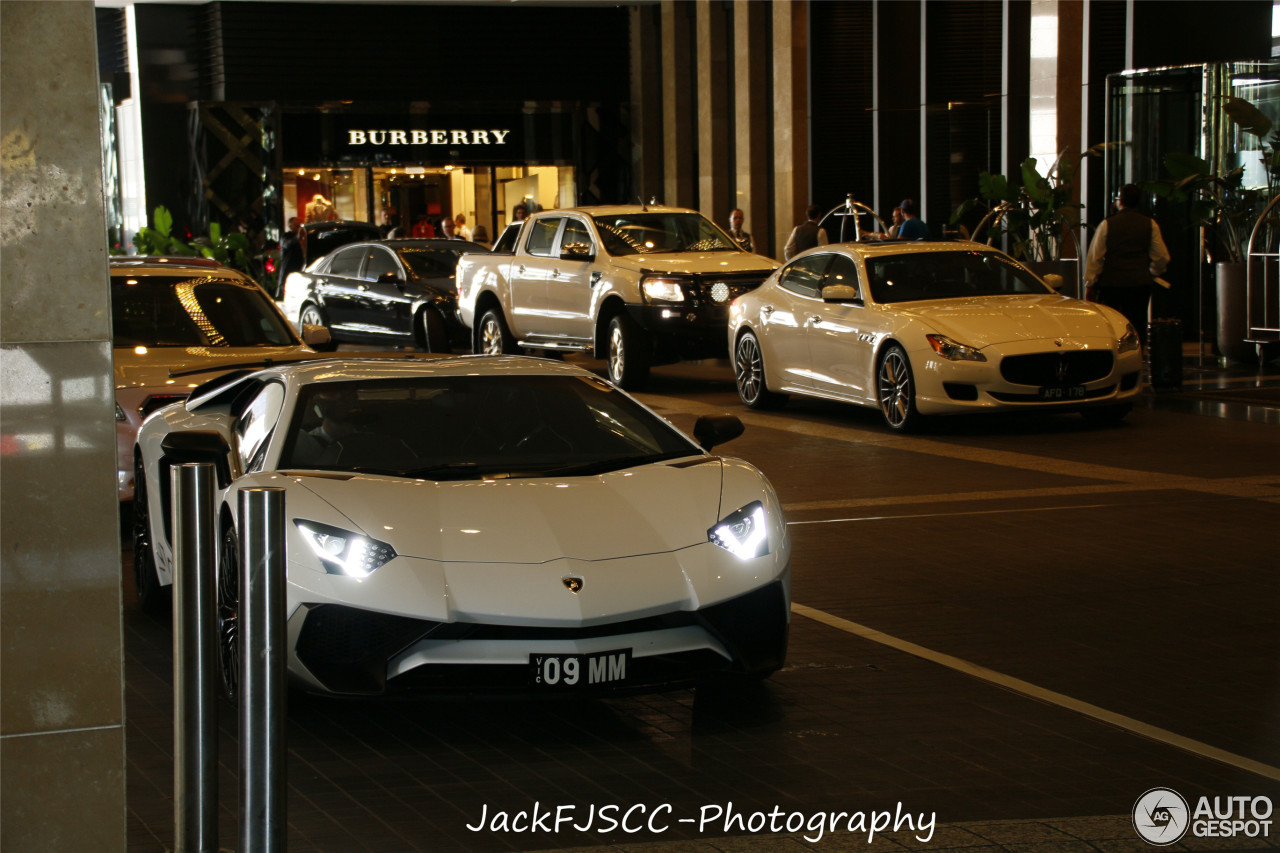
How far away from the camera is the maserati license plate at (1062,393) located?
46.3 feet

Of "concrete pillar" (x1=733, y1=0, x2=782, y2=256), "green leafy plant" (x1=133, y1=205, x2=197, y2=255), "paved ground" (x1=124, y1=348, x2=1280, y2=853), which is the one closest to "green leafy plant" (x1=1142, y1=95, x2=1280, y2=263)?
"paved ground" (x1=124, y1=348, x2=1280, y2=853)

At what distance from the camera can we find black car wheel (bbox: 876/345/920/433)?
1438cm

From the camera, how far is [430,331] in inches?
854

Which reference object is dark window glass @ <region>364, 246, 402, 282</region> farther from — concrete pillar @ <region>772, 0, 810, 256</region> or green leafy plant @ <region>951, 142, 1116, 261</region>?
concrete pillar @ <region>772, 0, 810, 256</region>

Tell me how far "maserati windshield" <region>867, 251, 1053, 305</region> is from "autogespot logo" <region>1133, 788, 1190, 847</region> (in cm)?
1033

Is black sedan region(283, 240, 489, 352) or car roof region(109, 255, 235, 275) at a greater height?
car roof region(109, 255, 235, 275)

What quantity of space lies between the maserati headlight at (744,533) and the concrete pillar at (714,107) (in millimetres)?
29396

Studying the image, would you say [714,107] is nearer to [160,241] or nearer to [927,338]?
[160,241]

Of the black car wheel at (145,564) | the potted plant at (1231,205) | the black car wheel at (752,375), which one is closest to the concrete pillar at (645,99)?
the potted plant at (1231,205)

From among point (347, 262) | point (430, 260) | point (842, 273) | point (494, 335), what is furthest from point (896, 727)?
point (347, 262)

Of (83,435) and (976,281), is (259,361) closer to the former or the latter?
(83,435)

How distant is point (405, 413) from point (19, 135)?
9.96 ft

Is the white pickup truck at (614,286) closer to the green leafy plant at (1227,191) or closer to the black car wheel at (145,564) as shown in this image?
the green leafy plant at (1227,191)

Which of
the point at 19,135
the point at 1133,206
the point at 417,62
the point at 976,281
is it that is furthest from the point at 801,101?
the point at 19,135
